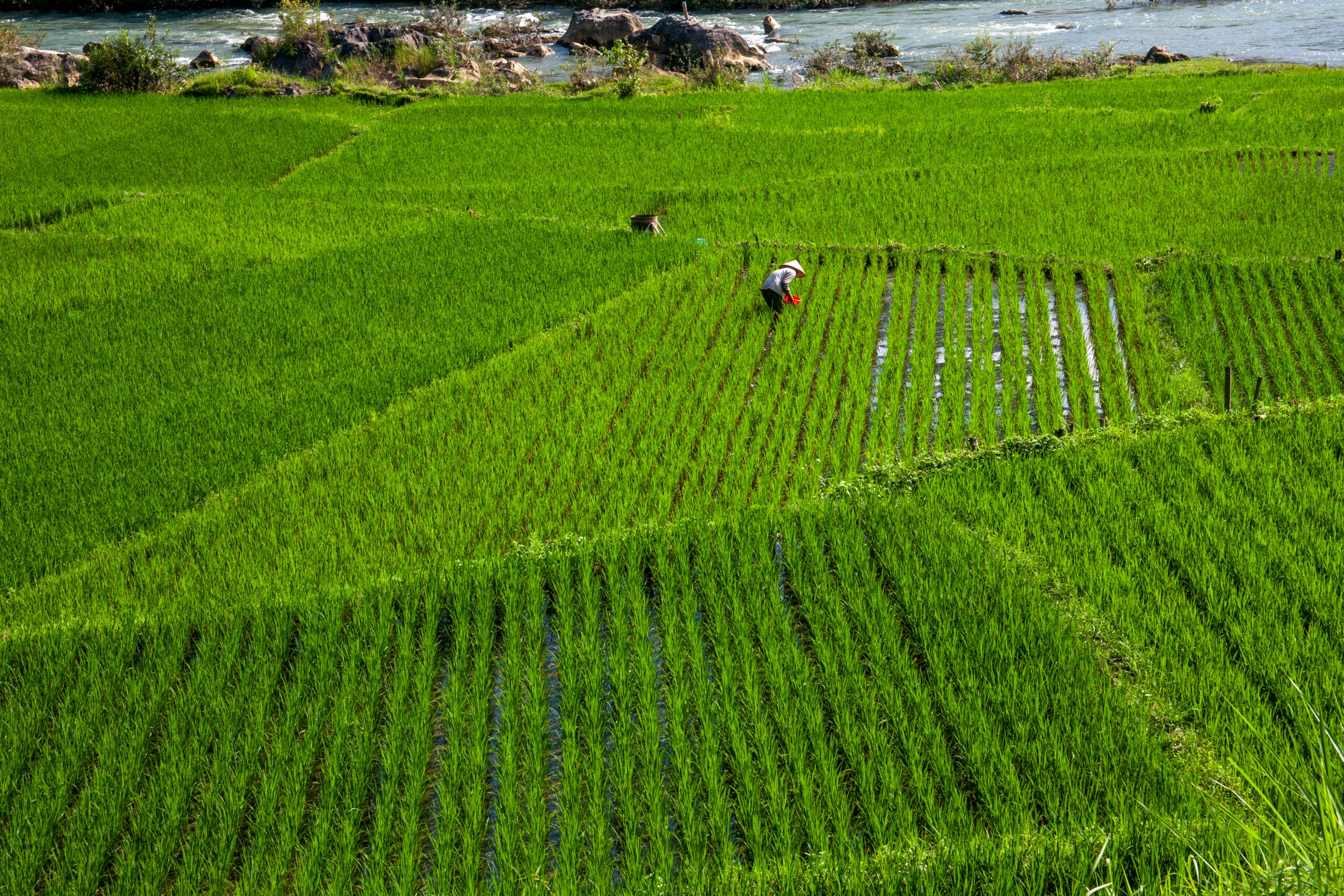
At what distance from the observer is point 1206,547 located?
13.8 ft

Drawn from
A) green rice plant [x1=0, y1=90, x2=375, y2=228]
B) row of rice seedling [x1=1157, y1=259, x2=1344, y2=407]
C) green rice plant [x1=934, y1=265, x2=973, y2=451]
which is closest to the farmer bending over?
green rice plant [x1=934, y1=265, x2=973, y2=451]

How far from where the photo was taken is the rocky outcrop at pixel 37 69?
18594 millimetres

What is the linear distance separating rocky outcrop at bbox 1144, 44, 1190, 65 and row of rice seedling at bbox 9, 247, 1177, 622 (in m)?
13.9

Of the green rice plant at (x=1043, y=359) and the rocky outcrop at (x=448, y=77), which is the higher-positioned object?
the rocky outcrop at (x=448, y=77)

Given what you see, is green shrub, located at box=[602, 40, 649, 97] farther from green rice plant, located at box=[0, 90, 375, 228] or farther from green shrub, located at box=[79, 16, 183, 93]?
green shrub, located at box=[79, 16, 183, 93]

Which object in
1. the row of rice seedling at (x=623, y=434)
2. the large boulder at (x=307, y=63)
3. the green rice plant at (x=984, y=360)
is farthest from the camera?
the large boulder at (x=307, y=63)

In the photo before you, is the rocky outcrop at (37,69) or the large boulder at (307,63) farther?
the large boulder at (307,63)

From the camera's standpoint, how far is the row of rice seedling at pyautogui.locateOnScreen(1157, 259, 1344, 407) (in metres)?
5.89

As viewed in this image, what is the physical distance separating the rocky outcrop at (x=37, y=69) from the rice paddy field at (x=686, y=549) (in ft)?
38.8

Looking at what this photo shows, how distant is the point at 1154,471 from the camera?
4.85m

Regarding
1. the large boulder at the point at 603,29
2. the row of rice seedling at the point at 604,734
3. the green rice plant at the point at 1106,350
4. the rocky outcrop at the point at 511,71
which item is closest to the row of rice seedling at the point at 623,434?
the green rice plant at the point at 1106,350

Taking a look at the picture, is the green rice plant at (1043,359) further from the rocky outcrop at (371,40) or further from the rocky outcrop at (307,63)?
the rocky outcrop at (371,40)

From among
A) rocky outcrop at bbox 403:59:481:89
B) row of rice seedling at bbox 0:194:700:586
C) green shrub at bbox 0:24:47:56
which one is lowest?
row of rice seedling at bbox 0:194:700:586

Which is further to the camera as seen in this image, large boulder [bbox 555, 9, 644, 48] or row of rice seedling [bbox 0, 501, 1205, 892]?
large boulder [bbox 555, 9, 644, 48]
